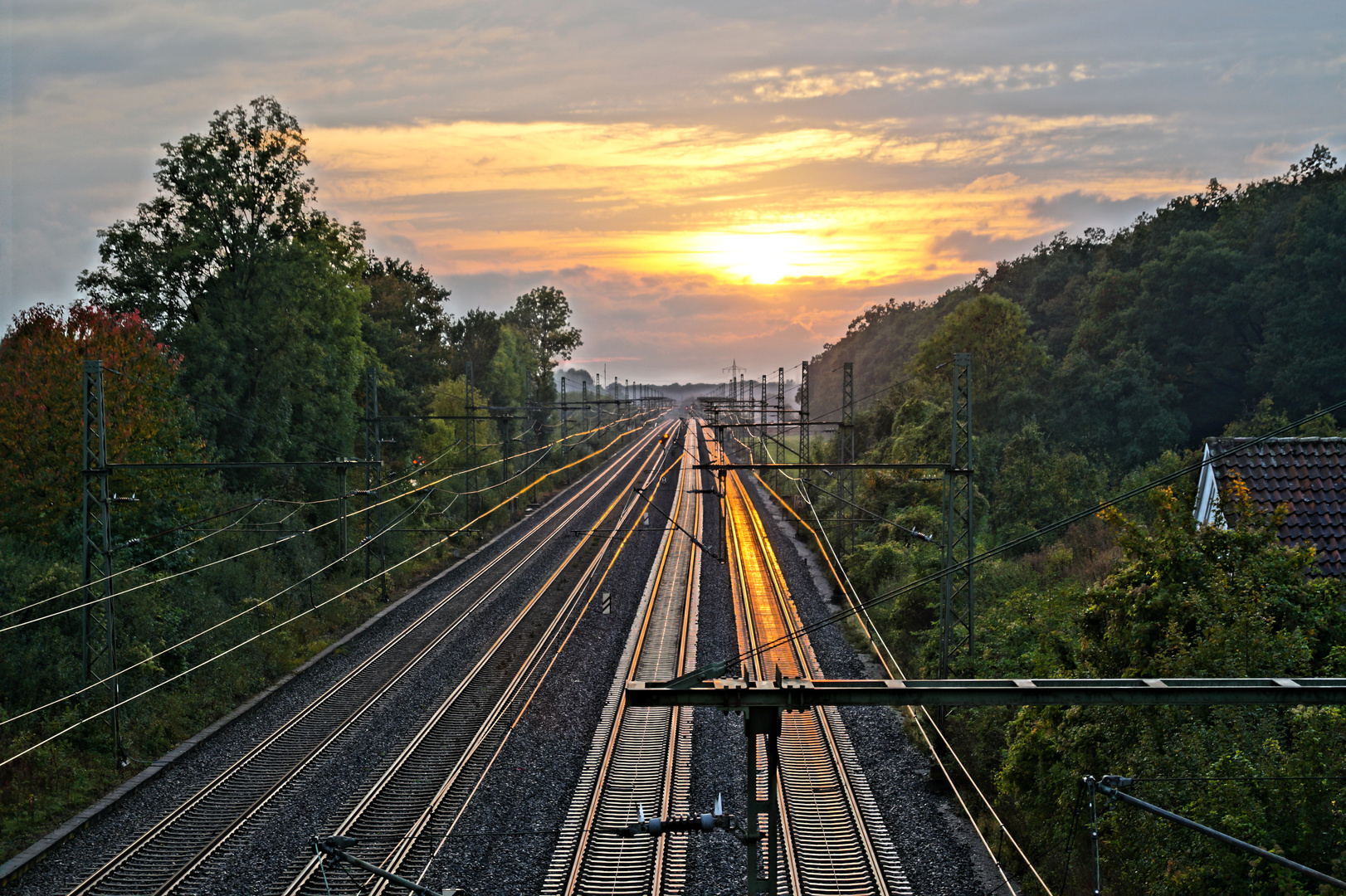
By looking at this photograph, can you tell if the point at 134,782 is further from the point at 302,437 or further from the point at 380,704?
the point at 302,437

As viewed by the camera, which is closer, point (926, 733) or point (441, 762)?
point (441, 762)

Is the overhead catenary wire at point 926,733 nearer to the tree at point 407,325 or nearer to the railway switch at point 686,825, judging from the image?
the railway switch at point 686,825

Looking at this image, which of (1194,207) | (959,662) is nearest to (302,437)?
(959,662)

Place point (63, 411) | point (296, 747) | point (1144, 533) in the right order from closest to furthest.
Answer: point (1144, 533)
point (296, 747)
point (63, 411)

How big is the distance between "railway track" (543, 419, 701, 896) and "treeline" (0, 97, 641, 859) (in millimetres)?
6954

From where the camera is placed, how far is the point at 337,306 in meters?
33.3

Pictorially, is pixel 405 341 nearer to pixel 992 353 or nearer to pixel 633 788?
pixel 992 353

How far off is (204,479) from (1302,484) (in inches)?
1009

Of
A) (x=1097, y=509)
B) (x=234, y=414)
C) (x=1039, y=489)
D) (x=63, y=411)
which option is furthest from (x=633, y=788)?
(x=1039, y=489)

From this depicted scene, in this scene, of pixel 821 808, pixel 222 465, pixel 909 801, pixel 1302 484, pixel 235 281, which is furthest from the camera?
pixel 235 281

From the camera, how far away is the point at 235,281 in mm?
29609

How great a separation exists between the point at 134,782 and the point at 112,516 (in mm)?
9039

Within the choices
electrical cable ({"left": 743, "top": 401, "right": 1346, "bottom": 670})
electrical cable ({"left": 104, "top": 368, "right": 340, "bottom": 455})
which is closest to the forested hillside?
electrical cable ({"left": 743, "top": 401, "right": 1346, "bottom": 670})

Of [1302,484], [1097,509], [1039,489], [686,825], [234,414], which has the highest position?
[234,414]
